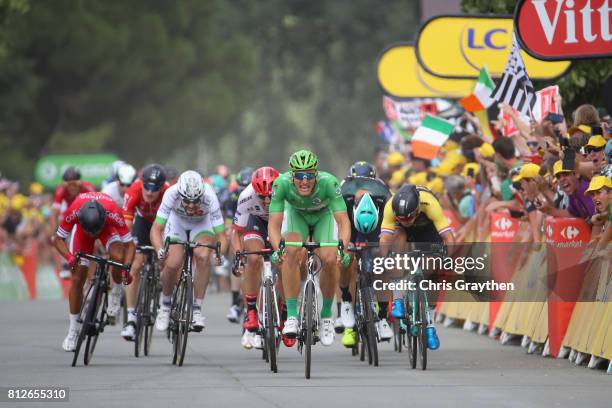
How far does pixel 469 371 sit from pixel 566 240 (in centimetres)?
150

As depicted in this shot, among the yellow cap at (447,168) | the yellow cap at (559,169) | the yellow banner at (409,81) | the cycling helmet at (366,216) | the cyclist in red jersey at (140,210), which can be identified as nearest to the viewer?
the yellow cap at (559,169)

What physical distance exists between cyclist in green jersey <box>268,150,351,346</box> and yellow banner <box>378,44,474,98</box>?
8.64 meters

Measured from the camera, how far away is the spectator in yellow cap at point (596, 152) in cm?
1430

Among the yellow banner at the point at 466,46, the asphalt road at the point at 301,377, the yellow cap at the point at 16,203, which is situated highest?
the yellow banner at the point at 466,46

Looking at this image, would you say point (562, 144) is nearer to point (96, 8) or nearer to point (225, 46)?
point (96, 8)

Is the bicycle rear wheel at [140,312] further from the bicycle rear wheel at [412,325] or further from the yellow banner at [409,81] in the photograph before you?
the yellow banner at [409,81]

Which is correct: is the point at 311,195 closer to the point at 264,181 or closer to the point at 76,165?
the point at 264,181

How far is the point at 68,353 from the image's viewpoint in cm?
1647

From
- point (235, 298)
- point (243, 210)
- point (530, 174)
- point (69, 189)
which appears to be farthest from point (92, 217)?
point (69, 189)

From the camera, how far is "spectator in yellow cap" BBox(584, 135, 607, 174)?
1430 cm

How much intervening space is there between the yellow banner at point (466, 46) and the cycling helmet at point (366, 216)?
5.34 metres

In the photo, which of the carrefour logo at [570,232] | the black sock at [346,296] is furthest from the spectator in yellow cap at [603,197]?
the black sock at [346,296]

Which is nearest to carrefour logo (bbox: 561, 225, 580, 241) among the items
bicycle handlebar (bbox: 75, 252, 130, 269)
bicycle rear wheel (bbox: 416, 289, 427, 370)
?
bicycle rear wheel (bbox: 416, 289, 427, 370)

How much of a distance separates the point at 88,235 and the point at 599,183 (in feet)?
16.6
